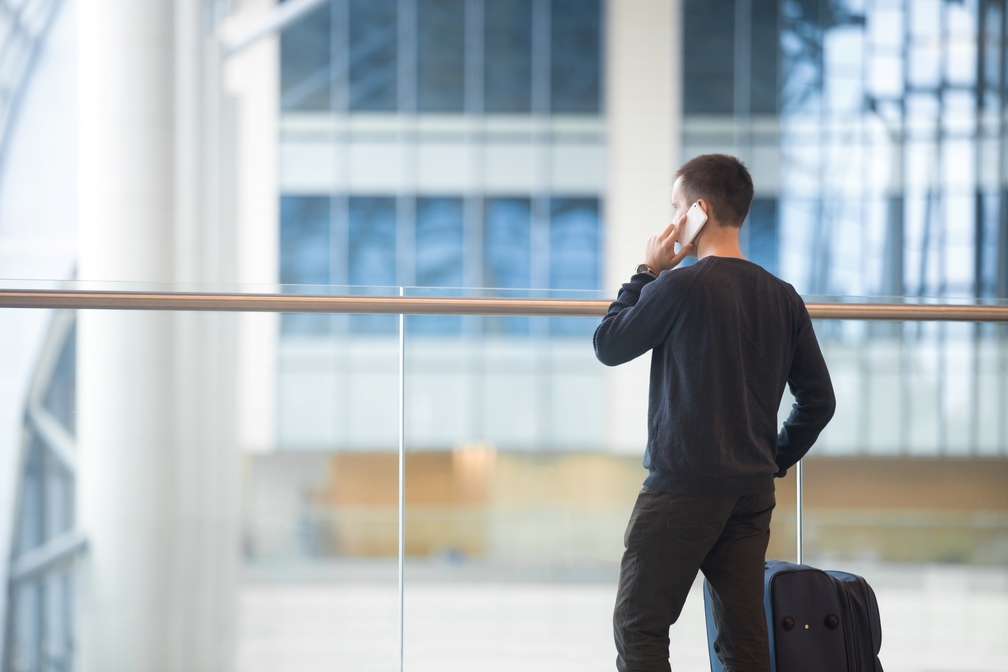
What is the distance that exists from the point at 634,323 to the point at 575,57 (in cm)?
1009

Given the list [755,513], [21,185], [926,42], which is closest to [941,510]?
[755,513]

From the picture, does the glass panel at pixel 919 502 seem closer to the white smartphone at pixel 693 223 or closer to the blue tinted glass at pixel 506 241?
the white smartphone at pixel 693 223

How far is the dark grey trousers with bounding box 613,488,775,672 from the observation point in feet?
5.17

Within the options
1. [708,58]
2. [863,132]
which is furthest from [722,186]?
[863,132]

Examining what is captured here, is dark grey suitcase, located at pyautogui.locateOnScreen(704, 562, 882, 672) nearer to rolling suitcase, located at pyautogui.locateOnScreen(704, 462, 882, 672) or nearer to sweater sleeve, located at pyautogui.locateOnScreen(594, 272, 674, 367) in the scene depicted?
rolling suitcase, located at pyautogui.locateOnScreen(704, 462, 882, 672)

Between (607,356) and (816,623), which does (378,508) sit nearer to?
(607,356)

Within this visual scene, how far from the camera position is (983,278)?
11.0m

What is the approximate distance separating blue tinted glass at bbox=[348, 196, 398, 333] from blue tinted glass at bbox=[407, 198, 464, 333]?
13.3 inches

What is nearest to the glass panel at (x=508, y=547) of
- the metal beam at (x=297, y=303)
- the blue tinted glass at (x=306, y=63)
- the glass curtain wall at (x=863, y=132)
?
the metal beam at (x=297, y=303)

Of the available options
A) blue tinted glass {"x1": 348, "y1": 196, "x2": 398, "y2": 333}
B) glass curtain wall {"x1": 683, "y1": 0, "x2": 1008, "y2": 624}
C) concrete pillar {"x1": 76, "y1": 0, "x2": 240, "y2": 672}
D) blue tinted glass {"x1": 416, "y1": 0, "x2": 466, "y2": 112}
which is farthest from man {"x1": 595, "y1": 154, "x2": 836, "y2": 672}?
blue tinted glass {"x1": 416, "y1": 0, "x2": 466, "y2": 112}

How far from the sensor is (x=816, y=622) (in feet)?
5.74

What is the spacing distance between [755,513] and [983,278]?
35.5 feet

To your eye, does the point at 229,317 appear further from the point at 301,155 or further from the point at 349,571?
the point at 301,155

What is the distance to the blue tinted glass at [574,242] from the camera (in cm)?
1103
